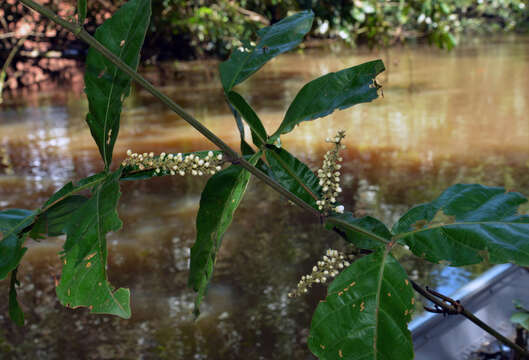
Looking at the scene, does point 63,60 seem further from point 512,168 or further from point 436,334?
point 436,334

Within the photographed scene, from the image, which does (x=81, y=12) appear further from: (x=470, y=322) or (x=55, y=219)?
(x=470, y=322)

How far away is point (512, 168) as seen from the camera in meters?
5.39

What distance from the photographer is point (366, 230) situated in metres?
0.70

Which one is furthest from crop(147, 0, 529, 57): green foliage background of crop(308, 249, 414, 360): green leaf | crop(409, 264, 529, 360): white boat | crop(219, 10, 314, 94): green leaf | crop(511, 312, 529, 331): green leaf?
crop(308, 249, 414, 360): green leaf

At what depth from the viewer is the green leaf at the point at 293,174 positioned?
750mm

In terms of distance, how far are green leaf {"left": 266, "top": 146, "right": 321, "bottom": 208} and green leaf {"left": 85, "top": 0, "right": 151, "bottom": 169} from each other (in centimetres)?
18

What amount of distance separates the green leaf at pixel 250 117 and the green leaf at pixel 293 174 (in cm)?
2

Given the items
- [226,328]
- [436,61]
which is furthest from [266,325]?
[436,61]

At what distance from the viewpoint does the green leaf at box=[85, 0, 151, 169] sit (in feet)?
2.26

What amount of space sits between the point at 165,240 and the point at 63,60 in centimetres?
1154

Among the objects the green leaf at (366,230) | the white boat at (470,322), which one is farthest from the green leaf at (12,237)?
the white boat at (470,322)

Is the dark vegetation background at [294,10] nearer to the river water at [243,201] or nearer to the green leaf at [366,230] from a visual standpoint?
the green leaf at [366,230]

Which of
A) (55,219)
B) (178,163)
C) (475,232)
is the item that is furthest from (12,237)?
(475,232)

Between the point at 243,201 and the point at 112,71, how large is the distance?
168 inches
